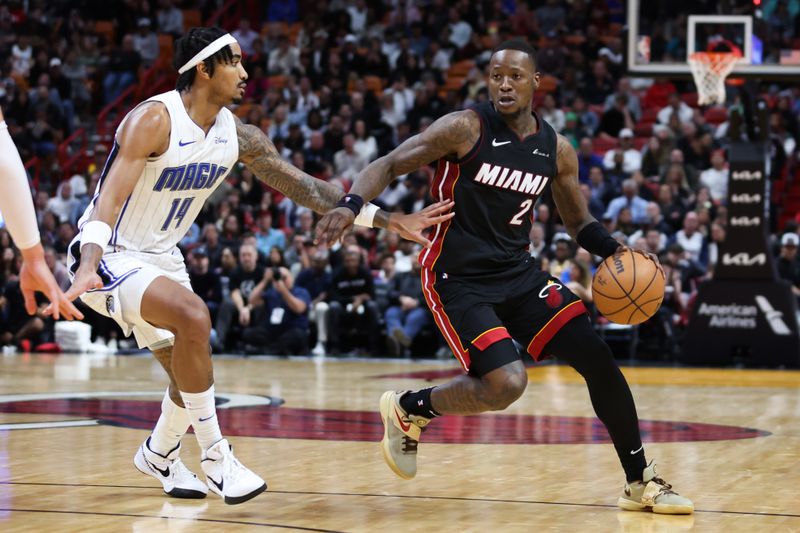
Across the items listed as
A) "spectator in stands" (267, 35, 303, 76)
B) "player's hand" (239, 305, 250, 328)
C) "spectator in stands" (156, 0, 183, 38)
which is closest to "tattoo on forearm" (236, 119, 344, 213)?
"player's hand" (239, 305, 250, 328)

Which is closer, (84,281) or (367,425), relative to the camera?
(84,281)

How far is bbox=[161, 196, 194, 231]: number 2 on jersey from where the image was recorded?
5418 millimetres

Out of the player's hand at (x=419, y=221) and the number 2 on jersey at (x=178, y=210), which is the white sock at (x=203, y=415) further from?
the player's hand at (x=419, y=221)

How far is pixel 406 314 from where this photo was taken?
50.3ft

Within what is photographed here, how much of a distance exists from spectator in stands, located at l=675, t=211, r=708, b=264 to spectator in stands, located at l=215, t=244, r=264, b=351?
17.1ft

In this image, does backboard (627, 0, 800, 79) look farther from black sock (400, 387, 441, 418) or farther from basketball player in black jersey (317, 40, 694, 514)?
black sock (400, 387, 441, 418)

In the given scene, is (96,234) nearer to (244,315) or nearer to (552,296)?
(552,296)

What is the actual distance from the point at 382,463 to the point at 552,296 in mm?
1526

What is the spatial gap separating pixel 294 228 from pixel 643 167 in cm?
487

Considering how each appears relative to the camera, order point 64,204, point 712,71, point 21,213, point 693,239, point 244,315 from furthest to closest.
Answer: point 64,204
point 693,239
point 244,315
point 712,71
point 21,213

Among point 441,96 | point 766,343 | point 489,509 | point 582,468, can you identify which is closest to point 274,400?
point 582,468

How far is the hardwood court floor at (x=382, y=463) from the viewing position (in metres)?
4.92

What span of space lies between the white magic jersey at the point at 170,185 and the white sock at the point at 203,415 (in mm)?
686

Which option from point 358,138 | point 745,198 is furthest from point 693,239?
point 358,138
